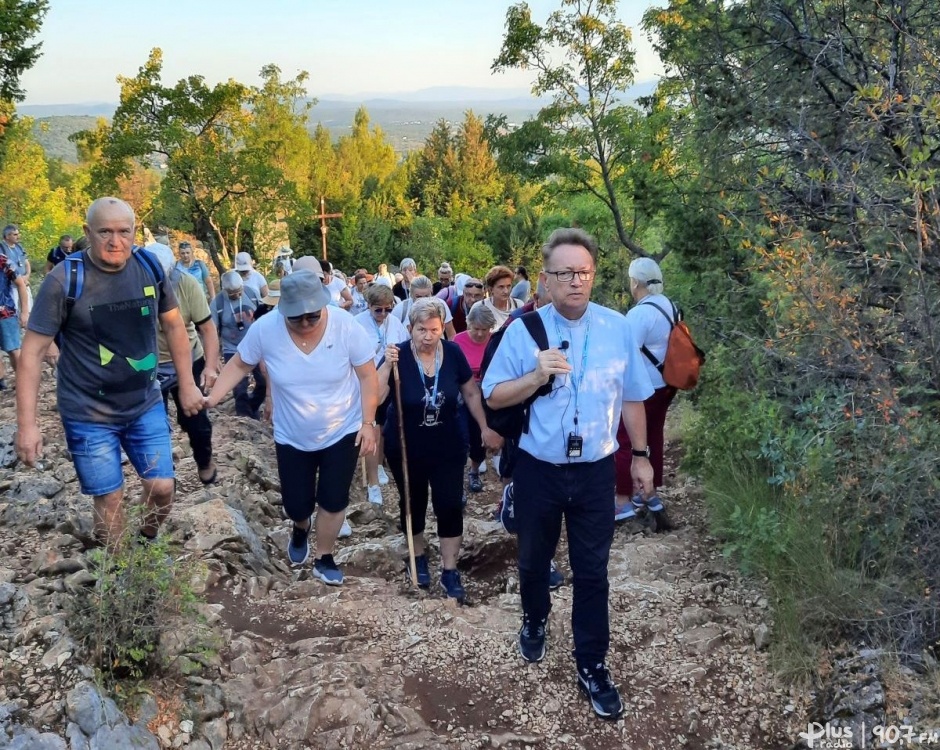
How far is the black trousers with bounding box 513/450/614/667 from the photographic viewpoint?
3.29 meters

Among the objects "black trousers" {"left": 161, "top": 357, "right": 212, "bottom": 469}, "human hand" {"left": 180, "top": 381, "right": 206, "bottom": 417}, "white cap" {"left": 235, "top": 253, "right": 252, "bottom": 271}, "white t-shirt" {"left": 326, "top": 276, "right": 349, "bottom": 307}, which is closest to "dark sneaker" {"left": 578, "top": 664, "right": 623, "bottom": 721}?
"human hand" {"left": 180, "top": 381, "right": 206, "bottom": 417}

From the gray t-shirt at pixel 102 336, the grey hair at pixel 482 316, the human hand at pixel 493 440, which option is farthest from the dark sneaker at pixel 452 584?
the gray t-shirt at pixel 102 336

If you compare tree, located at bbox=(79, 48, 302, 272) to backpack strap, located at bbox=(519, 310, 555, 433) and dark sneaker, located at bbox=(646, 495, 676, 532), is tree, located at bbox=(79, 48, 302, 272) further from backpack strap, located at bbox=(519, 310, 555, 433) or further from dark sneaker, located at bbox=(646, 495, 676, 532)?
backpack strap, located at bbox=(519, 310, 555, 433)

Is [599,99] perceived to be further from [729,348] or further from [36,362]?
[36,362]

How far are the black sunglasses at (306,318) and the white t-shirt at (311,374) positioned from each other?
0.11 m

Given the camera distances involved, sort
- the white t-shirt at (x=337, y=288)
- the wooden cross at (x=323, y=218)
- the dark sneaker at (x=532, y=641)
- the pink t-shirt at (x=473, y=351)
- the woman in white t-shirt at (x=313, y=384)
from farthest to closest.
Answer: the wooden cross at (x=323, y=218)
the white t-shirt at (x=337, y=288)
the pink t-shirt at (x=473, y=351)
the woman in white t-shirt at (x=313, y=384)
the dark sneaker at (x=532, y=641)

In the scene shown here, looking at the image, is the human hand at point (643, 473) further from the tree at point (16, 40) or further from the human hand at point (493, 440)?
the tree at point (16, 40)

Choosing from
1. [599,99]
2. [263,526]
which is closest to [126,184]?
[599,99]

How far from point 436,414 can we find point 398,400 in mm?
250

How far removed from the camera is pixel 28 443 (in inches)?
135

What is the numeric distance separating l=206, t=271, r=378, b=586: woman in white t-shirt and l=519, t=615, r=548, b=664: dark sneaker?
1315 mm

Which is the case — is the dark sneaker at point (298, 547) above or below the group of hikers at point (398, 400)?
below

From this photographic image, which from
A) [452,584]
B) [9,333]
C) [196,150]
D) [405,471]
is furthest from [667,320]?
[196,150]

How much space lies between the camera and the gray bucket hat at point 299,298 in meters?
4.04
